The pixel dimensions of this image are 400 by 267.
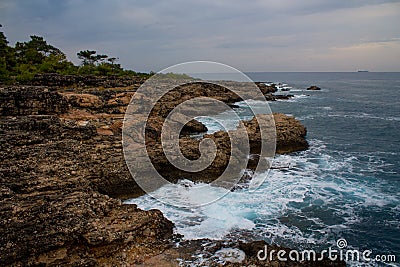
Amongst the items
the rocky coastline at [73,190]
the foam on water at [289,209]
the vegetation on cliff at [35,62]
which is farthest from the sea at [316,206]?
the vegetation on cliff at [35,62]

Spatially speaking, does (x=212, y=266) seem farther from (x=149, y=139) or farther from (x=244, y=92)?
(x=244, y=92)

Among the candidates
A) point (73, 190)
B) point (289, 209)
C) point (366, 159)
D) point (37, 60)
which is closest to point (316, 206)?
point (289, 209)

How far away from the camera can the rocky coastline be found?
34.8 feet

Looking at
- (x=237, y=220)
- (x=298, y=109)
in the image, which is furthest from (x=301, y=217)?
(x=298, y=109)

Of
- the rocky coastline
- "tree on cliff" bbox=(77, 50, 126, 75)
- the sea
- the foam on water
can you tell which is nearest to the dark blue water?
the sea

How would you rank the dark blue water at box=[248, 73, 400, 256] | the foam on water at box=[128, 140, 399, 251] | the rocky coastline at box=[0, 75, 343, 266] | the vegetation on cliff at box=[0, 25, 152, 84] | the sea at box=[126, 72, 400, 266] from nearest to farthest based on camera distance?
the rocky coastline at box=[0, 75, 343, 266] < the sea at box=[126, 72, 400, 266] < the foam on water at box=[128, 140, 399, 251] < the dark blue water at box=[248, 73, 400, 256] < the vegetation on cliff at box=[0, 25, 152, 84]

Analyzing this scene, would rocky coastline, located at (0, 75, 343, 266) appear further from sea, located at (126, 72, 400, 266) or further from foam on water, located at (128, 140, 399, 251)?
sea, located at (126, 72, 400, 266)

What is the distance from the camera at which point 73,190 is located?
14.0 metres

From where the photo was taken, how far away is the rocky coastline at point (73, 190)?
34.8 feet

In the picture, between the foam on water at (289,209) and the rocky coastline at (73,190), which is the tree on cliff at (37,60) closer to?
the rocky coastline at (73,190)

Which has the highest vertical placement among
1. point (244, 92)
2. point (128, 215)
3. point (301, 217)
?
point (244, 92)

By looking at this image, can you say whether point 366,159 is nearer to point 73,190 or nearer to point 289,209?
point 289,209

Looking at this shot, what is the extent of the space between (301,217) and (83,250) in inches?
407

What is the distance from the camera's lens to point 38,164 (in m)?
15.0
